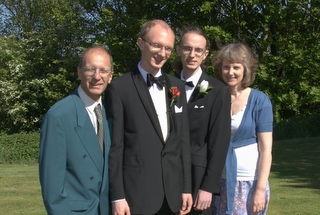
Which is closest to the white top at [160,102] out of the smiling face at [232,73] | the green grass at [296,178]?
the smiling face at [232,73]

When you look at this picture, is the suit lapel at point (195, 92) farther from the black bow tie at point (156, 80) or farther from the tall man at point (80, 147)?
the tall man at point (80, 147)

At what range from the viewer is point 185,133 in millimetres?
3617

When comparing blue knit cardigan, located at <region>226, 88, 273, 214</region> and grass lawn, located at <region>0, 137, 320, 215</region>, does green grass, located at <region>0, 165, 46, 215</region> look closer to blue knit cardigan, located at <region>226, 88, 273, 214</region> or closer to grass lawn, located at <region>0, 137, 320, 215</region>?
grass lawn, located at <region>0, 137, 320, 215</region>

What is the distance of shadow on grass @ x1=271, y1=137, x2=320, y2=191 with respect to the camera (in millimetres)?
10863

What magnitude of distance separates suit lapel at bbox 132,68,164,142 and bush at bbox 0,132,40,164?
50.0 feet

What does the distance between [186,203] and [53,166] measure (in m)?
1.04

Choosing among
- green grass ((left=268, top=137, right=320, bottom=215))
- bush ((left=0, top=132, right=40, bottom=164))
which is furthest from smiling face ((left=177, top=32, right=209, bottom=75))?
bush ((left=0, top=132, right=40, bottom=164))

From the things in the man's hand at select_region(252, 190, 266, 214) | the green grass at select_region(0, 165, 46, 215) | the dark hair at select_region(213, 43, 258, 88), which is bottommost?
the green grass at select_region(0, 165, 46, 215)

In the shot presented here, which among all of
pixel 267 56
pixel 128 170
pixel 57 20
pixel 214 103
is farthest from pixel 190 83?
pixel 57 20

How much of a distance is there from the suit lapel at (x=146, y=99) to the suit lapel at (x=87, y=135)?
42cm

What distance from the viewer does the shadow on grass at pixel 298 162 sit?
10863 mm

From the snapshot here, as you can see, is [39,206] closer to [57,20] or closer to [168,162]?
[168,162]

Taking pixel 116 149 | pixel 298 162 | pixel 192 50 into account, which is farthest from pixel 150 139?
pixel 298 162

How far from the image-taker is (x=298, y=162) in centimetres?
1365
